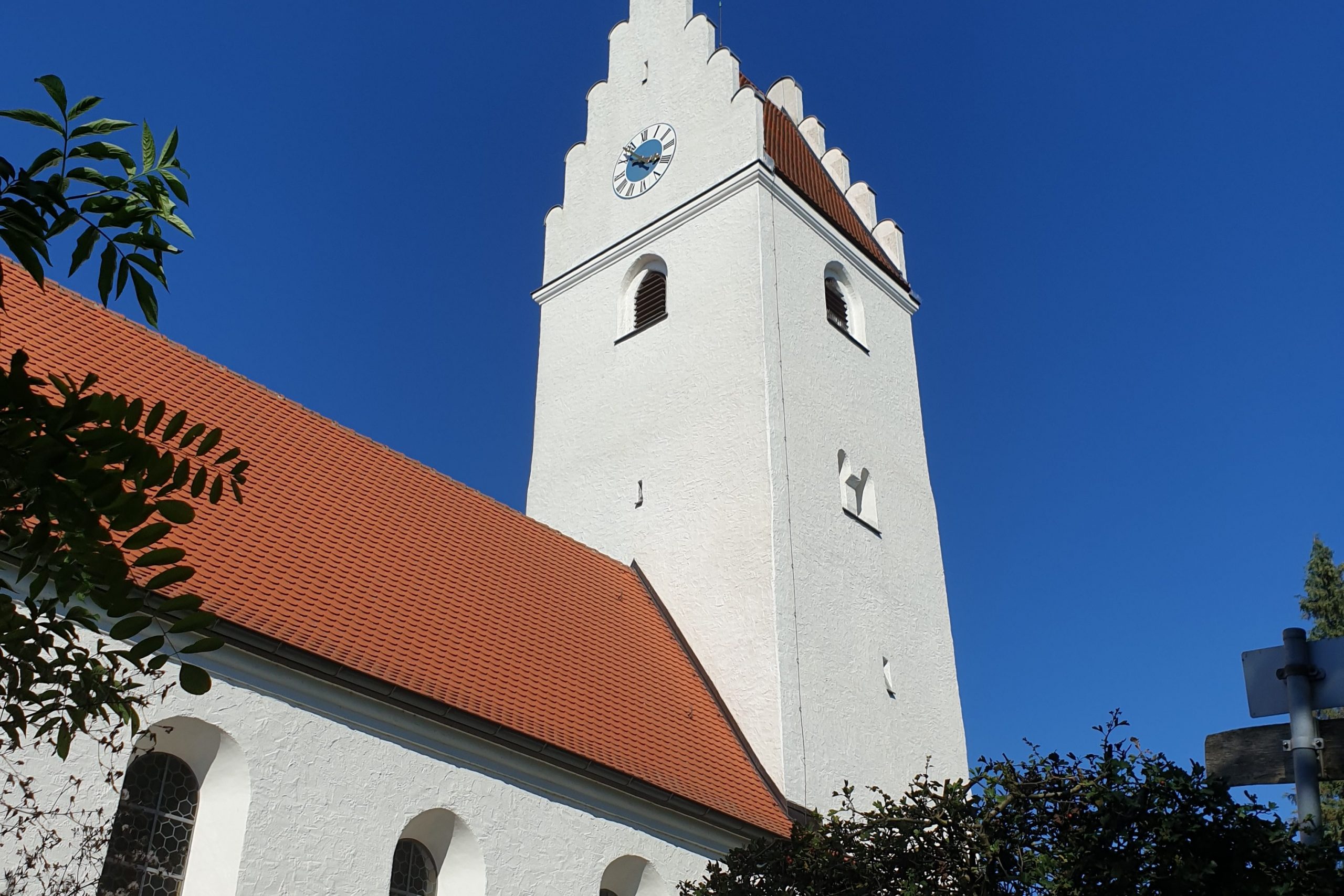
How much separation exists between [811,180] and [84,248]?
15.2 metres

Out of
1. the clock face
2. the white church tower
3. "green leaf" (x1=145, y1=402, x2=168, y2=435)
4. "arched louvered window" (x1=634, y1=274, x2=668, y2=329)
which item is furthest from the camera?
the clock face

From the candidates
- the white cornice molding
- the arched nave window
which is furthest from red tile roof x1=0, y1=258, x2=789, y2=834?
the white cornice molding

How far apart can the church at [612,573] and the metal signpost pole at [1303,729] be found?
6.46 m

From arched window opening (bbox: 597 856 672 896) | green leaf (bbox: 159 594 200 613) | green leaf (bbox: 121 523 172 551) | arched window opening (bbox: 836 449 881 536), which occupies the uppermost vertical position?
arched window opening (bbox: 836 449 881 536)

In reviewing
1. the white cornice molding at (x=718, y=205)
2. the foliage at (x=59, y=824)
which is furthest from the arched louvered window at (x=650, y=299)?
the foliage at (x=59, y=824)

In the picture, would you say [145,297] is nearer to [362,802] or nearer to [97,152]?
[97,152]

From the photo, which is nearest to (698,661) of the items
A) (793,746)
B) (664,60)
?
(793,746)

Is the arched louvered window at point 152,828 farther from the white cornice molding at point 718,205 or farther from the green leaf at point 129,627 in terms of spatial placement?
the white cornice molding at point 718,205

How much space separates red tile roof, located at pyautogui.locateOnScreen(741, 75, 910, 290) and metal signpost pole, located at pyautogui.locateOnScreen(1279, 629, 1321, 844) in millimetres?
13567

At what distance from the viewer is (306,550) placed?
10.3 metres

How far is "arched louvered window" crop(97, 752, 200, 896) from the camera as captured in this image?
7.52 metres

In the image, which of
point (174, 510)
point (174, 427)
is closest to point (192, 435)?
point (174, 427)

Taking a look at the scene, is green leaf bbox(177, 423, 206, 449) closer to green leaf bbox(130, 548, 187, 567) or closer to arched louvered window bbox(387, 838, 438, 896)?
green leaf bbox(130, 548, 187, 567)

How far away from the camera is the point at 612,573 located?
14.2 metres
